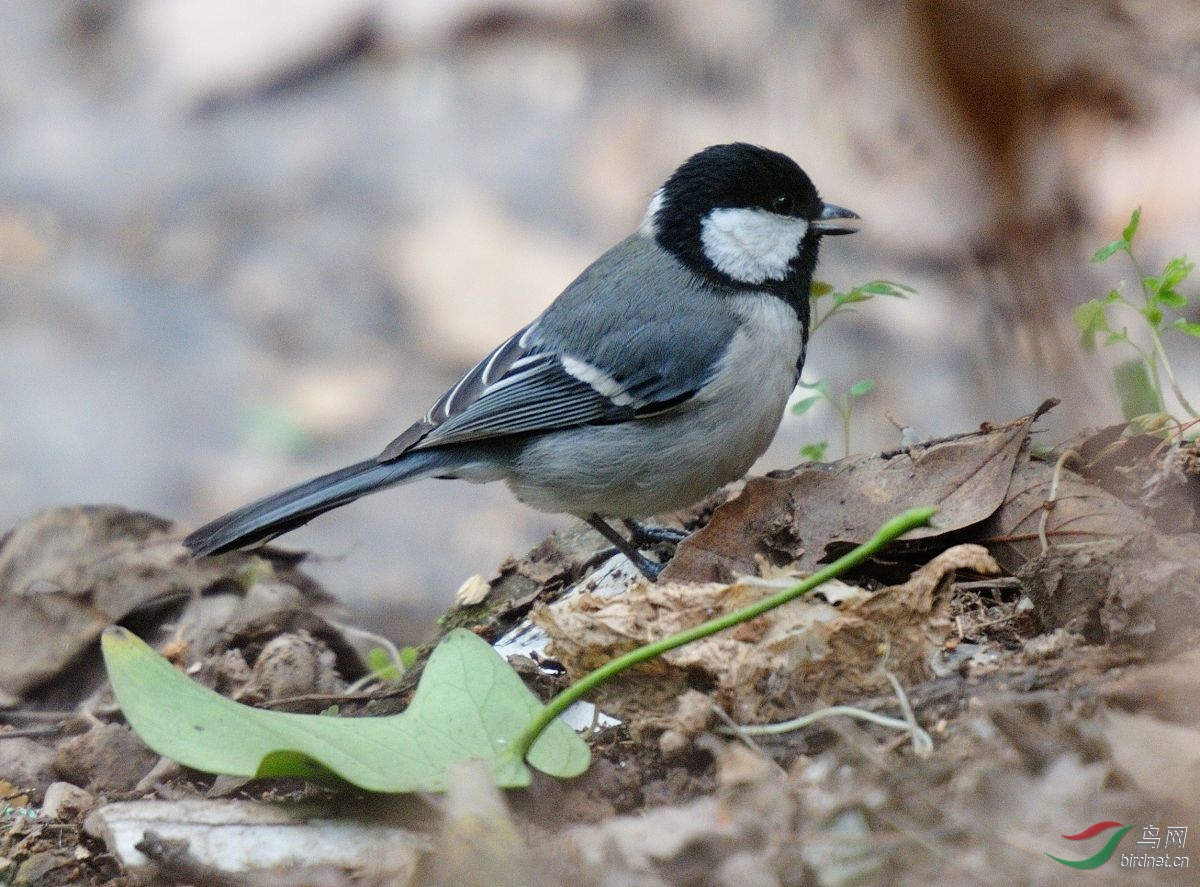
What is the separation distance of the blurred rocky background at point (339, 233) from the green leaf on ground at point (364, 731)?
1.11m

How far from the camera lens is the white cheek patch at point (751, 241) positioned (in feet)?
10.5

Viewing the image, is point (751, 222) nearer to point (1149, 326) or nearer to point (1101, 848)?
point (1149, 326)

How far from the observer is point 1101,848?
1288mm

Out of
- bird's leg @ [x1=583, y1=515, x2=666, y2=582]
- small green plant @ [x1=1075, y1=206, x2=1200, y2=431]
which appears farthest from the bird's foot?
small green plant @ [x1=1075, y1=206, x2=1200, y2=431]

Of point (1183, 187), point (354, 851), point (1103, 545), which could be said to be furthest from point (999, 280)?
point (1183, 187)

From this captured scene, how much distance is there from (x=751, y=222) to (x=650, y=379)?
561 mm

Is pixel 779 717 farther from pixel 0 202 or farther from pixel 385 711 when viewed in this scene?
pixel 0 202

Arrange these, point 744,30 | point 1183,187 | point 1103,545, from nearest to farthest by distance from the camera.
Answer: point 1103,545
point 1183,187
point 744,30

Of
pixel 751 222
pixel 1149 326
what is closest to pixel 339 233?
pixel 751 222

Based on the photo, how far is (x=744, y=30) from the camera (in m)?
4.30

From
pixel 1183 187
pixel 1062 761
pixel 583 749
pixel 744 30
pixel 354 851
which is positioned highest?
pixel 744 30

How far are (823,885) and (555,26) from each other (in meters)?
6.05

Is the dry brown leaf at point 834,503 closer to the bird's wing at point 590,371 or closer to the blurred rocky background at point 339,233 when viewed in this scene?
the blurred rocky background at point 339,233

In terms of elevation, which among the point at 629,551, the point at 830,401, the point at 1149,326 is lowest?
the point at 629,551
